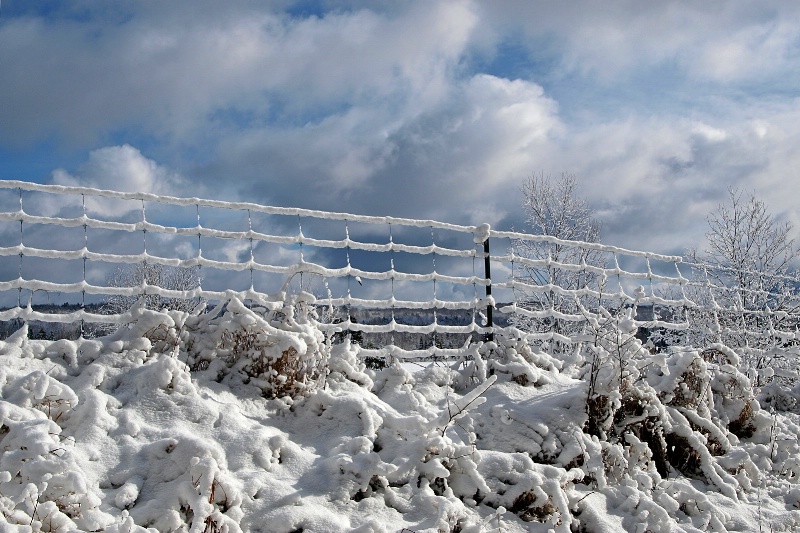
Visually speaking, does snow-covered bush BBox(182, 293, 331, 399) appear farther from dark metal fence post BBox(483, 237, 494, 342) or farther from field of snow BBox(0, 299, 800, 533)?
dark metal fence post BBox(483, 237, 494, 342)

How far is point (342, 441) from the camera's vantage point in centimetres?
402

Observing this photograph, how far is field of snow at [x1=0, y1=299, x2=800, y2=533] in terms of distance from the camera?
3354 mm

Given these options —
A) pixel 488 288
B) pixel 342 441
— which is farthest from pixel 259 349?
pixel 488 288

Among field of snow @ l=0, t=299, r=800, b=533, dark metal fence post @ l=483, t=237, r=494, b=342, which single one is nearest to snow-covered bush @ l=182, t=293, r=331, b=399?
field of snow @ l=0, t=299, r=800, b=533

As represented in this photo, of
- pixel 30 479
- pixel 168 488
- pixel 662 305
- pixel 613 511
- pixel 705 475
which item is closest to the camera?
pixel 30 479

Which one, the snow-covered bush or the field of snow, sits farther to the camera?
the snow-covered bush

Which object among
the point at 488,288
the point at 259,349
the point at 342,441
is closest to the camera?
the point at 342,441

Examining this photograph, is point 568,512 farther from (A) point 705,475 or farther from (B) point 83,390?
(B) point 83,390

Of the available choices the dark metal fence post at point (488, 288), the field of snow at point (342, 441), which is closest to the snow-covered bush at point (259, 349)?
the field of snow at point (342, 441)

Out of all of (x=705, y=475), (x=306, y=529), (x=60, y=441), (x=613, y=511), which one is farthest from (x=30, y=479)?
(x=705, y=475)

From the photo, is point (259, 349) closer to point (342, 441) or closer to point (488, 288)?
point (342, 441)

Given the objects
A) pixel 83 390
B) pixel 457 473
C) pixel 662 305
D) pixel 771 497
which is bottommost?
pixel 771 497

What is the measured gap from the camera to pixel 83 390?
4000 mm

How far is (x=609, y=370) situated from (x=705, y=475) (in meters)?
1.15
